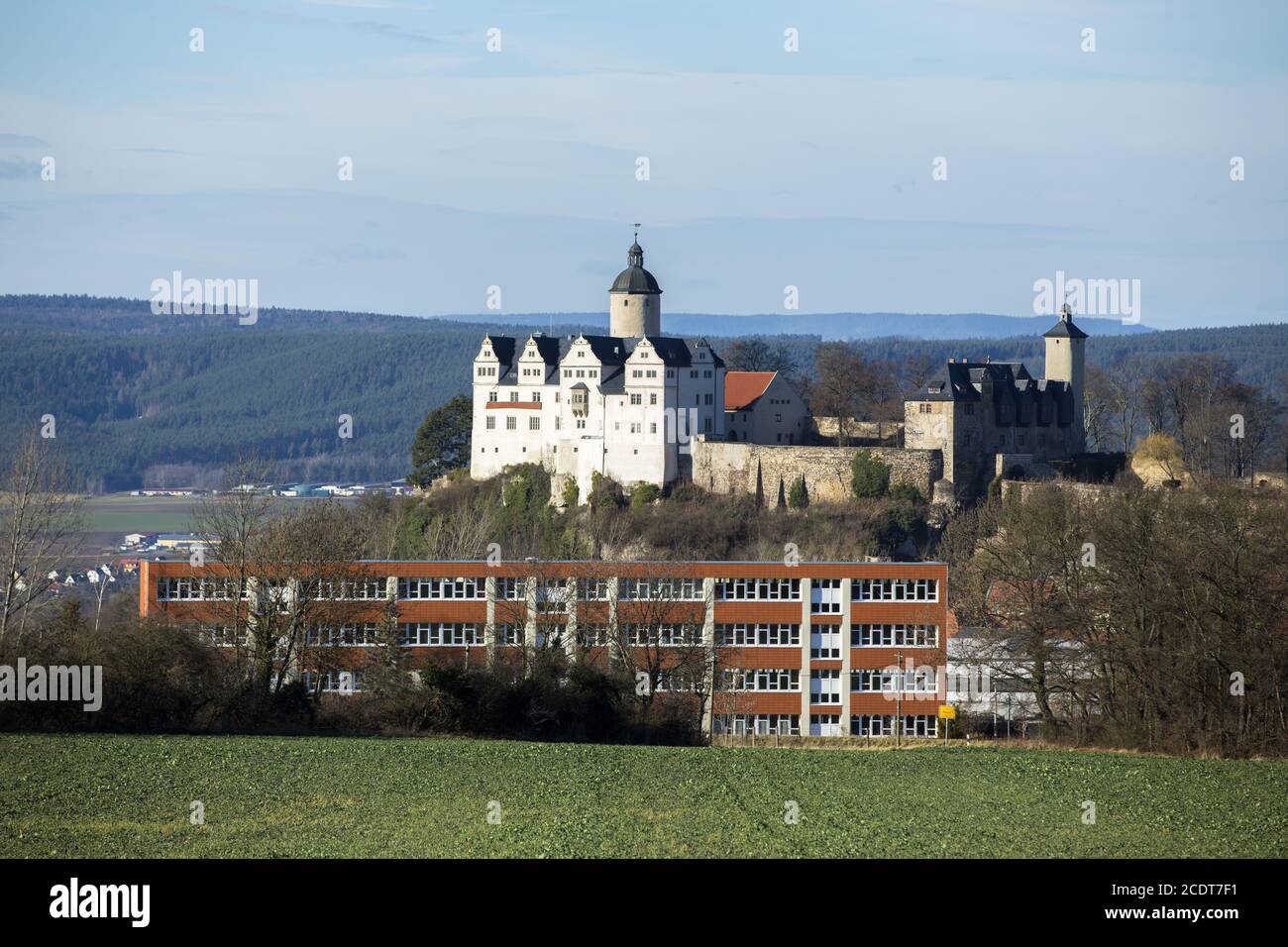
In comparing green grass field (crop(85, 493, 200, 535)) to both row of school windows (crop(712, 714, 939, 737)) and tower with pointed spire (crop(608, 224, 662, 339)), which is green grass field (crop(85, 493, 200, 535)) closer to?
tower with pointed spire (crop(608, 224, 662, 339))

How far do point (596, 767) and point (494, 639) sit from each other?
636 inches

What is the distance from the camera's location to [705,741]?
34.7m

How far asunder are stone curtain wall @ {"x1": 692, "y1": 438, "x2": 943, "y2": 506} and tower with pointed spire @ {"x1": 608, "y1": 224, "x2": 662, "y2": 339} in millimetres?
8529

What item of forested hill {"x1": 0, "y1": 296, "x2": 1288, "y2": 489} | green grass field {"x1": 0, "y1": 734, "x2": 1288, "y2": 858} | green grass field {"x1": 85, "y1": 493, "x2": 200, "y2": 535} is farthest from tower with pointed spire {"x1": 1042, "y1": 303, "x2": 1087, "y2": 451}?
forested hill {"x1": 0, "y1": 296, "x2": 1288, "y2": 489}

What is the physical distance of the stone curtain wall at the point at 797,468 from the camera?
217ft

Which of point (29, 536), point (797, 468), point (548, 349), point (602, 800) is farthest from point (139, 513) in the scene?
point (602, 800)

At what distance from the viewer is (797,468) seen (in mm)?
67562

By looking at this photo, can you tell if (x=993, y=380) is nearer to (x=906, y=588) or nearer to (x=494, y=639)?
(x=906, y=588)

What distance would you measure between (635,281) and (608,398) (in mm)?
7441

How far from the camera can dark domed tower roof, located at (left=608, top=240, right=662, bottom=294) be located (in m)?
75.7

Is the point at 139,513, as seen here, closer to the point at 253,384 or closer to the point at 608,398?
the point at 253,384

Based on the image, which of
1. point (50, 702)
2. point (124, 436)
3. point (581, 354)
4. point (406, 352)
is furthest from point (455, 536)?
point (406, 352)

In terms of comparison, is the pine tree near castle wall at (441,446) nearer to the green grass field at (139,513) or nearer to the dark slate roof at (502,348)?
the dark slate roof at (502,348)

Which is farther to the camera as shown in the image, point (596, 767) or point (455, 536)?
point (455, 536)
